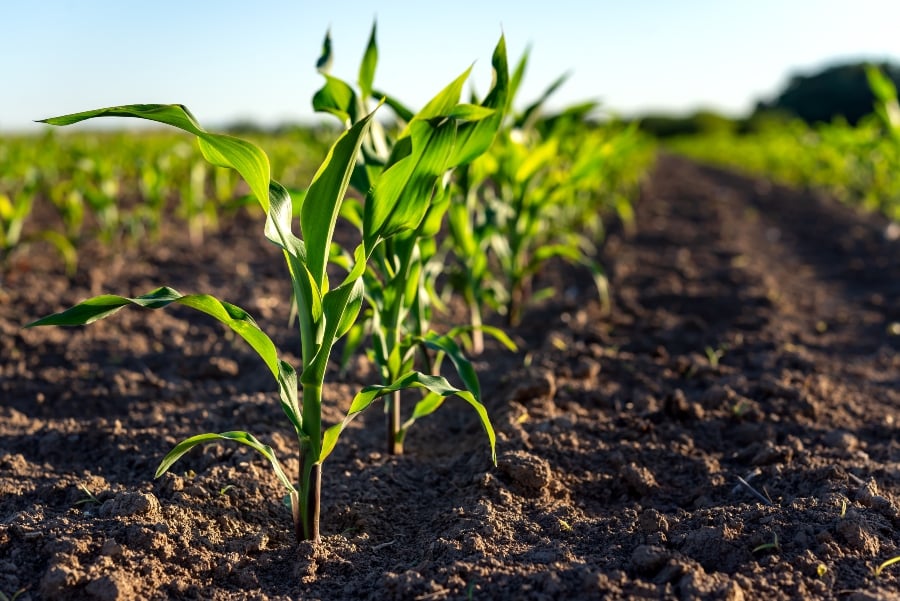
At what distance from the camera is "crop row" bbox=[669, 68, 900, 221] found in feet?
19.2

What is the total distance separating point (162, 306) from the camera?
57.6 inches

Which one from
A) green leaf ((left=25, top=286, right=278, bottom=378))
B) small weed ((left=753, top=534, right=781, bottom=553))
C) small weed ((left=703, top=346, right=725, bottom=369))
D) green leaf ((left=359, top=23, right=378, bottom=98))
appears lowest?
small weed ((left=753, top=534, right=781, bottom=553))

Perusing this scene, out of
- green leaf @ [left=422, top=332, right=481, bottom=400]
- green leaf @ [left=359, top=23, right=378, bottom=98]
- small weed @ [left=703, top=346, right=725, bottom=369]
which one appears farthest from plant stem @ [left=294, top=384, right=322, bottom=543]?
small weed @ [left=703, top=346, right=725, bottom=369]

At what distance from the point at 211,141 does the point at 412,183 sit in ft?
1.46

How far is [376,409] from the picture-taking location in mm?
2852

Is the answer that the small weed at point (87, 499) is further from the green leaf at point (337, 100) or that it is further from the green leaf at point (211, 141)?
the green leaf at point (337, 100)

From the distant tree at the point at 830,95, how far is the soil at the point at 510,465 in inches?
1275

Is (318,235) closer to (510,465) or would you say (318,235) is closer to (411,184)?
(411,184)

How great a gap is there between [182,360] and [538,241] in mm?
2203

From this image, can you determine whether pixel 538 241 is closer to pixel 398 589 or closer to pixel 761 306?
pixel 761 306

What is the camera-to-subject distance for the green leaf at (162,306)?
4.82ft

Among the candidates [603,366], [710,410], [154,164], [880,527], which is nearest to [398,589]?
[880,527]

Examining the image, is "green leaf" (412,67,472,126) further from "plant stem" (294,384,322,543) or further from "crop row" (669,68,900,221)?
"crop row" (669,68,900,221)

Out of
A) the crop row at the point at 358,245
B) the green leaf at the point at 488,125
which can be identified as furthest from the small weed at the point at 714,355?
the green leaf at the point at 488,125
